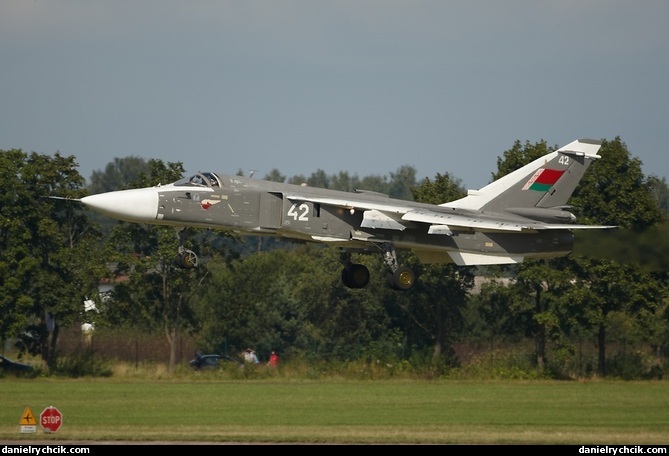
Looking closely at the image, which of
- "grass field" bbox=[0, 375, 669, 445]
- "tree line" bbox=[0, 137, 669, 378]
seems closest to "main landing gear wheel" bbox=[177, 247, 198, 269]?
"grass field" bbox=[0, 375, 669, 445]

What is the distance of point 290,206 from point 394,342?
2819cm

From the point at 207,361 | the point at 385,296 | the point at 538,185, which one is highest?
the point at 538,185

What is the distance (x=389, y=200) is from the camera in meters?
31.4

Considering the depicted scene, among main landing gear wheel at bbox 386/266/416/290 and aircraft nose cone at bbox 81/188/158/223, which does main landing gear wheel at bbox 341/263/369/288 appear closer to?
main landing gear wheel at bbox 386/266/416/290

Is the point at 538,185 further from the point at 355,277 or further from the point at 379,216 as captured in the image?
the point at 355,277

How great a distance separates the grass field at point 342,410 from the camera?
95.9 ft

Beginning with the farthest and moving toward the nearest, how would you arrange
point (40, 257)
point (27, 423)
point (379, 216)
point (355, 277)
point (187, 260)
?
point (40, 257)
point (355, 277)
point (379, 216)
point (187, 260)
point (27, 423)

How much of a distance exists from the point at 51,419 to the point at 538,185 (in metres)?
15.2

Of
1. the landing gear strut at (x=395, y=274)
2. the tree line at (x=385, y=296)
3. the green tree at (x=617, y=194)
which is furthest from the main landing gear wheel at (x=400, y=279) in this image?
the green tree at (x=617, y=194)

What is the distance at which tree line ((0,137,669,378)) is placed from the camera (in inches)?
2015

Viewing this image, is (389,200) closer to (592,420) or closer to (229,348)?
(592,420)

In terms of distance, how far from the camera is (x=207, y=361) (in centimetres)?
5456

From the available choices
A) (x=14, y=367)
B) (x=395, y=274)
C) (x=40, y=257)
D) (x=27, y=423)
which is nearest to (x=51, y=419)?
(x=27, y=423)

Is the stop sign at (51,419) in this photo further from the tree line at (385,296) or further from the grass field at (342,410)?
the tree line at (385,296)
